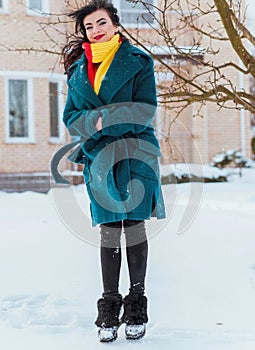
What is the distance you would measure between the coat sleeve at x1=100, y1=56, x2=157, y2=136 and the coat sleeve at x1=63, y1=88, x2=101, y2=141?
0.13ft

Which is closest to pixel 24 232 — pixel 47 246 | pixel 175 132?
pixel 47 246

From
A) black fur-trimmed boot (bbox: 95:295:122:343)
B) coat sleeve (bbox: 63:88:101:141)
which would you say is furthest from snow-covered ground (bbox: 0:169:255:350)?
coat sleeve (bbox: 63:88:101:141)

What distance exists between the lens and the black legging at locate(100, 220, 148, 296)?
2312 mm

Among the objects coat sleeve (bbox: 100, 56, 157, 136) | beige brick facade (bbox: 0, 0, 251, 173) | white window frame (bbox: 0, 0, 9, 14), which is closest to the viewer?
coat sleeve (bbox: 100, 56, 157, 136)

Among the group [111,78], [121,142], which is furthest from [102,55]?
[121,142]

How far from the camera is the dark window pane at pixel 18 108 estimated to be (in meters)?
11.6

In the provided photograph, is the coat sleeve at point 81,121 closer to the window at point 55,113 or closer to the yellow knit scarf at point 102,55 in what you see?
the yellow knit scarf at point 102,55

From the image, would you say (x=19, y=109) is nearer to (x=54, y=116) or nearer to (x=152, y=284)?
(x=54, y=116)

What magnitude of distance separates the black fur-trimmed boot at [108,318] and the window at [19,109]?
956 centimetres

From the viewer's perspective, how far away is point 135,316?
2.26 metres

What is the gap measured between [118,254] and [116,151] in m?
0.43

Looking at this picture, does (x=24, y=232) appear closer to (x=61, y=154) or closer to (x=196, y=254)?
(x=196, y=254)

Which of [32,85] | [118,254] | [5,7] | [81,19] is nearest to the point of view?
[118,254]

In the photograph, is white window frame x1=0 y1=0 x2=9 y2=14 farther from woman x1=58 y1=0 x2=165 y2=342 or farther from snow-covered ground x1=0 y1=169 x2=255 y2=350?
woman x1=58 y1=0 x2=165 y2=342
